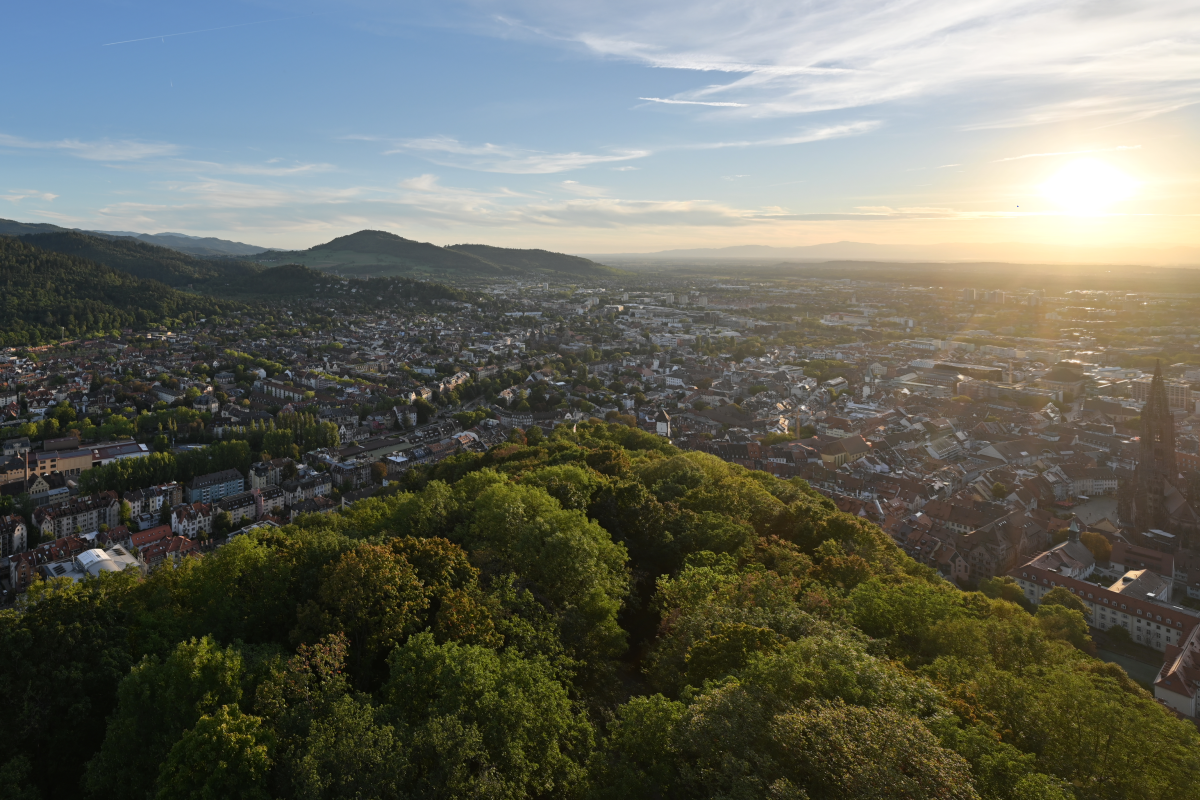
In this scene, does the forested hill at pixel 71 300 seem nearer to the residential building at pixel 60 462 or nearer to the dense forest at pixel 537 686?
the residential building at pixel 60 462

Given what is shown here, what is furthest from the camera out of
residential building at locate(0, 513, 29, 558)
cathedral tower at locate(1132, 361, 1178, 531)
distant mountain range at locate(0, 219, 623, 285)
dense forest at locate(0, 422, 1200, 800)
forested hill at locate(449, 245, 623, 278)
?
forested hill at locate(449, 245, 623, 278)

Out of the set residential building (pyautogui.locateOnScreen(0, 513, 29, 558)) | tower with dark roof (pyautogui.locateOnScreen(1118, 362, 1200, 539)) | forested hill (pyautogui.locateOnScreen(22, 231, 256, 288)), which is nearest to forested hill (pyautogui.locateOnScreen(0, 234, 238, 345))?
forested hill (pyautogui.locateOnScreen(22, 231, 256, 288))

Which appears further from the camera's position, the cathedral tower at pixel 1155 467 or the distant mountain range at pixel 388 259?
the distant mountain range at pixel 388 259

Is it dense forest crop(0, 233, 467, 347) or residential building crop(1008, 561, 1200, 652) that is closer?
residential building crop(1008, 561, 1200, 652)

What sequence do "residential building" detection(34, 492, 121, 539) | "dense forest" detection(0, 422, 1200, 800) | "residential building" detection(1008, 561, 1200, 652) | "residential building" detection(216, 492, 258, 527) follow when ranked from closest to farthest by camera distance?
"dense forest" detection(0, 422, 1200, 800) → "residential building" detection(1008, 561, 1200, 652) → "residential building" detection(34, 492, 121, 539) → "residential building" detection(216, 492, 258, 527)

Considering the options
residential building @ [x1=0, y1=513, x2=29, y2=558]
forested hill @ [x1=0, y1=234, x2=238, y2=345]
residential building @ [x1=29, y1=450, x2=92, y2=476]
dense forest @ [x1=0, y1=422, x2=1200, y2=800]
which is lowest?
residential building @ [x1=0, y1=513, x2=29, y2=558]

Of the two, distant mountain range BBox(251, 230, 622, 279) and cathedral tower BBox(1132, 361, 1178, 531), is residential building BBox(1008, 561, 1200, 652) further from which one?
distant mountain range BBox(251, 230, 622, 279)

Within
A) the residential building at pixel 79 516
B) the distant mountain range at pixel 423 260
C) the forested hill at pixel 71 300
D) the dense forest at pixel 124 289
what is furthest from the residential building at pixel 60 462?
the distant mountain range at pixel 423 260

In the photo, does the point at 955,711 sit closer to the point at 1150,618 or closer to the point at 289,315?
the point at 1150,618
